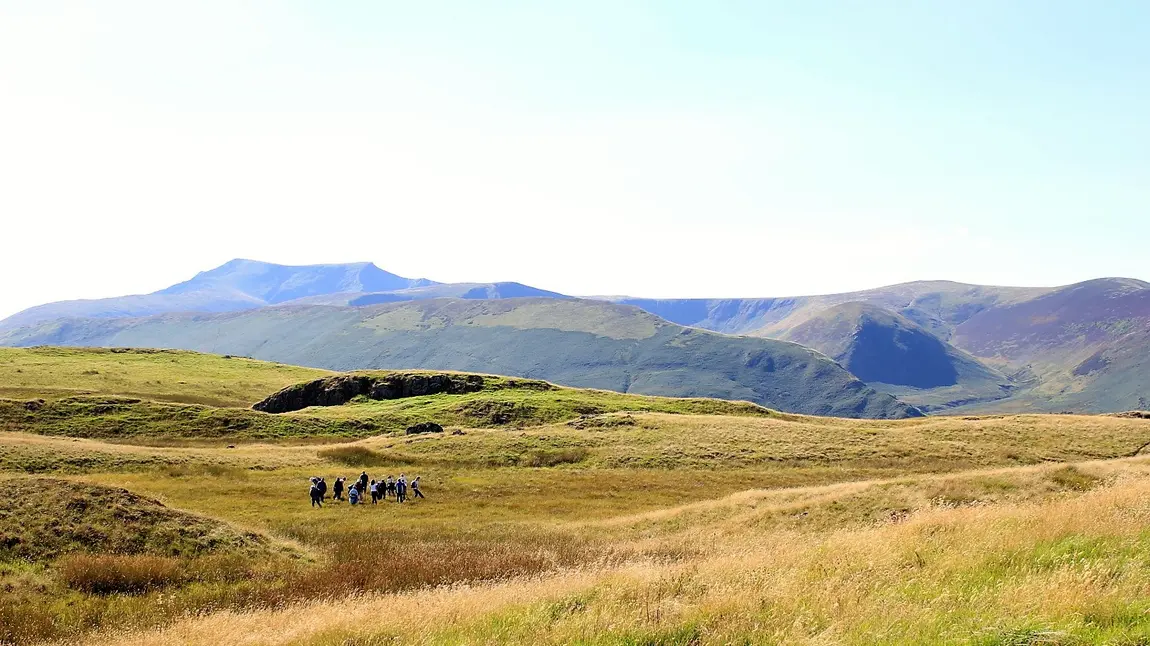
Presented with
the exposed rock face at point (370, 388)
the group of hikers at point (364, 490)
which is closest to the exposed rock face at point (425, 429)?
the group of hikers at point (364, 490)

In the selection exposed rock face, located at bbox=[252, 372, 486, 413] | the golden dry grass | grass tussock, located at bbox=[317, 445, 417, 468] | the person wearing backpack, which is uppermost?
the golden dry grass

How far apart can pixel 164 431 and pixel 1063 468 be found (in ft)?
240

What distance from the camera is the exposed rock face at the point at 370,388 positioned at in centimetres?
10244

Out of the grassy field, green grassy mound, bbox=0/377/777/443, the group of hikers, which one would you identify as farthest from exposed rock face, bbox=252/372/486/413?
the group of hikers

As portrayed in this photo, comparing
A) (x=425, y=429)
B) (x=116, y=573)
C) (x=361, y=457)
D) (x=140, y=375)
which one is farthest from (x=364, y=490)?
(x=140, y=375)

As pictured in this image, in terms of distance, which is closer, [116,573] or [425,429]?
[116,573]

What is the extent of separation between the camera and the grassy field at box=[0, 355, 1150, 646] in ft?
34.2

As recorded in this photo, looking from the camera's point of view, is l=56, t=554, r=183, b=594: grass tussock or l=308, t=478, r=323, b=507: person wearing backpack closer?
l=56, t=554, r=183, b=594: grass tussock

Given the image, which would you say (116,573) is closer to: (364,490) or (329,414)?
(364,490)

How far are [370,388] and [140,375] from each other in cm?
3819

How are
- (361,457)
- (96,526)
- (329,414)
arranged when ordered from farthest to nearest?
(329,414), (361,457), (96,526)

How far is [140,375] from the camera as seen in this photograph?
11200 centimetres

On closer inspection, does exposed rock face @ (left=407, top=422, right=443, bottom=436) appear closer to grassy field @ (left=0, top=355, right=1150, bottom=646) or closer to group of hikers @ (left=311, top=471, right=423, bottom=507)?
grassy field @ (left=0, top=355, right=1150, bottom=646)

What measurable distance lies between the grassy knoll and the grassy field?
172ft
